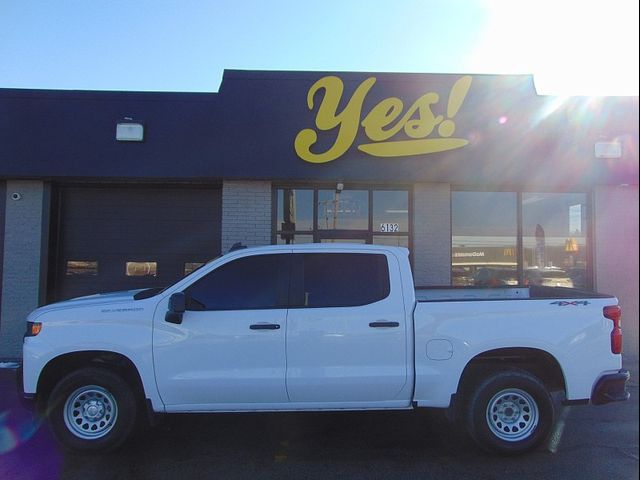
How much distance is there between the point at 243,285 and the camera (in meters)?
4.99

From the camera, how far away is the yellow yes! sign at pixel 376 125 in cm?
890

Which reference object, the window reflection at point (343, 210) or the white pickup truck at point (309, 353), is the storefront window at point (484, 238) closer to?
the window reflection at point (343, 210)

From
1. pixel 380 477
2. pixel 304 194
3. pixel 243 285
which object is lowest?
pixel 380 477

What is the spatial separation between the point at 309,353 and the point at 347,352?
347mm

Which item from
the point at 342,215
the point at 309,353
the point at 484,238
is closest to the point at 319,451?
the point at 309,353

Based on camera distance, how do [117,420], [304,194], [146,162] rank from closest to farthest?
[117,420]
[146,162]
[304,194]

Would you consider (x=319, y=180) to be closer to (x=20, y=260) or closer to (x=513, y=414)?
(x=513, y=414)

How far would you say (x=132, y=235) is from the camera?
31.7ft

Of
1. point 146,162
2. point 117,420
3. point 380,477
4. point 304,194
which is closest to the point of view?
point 380,477

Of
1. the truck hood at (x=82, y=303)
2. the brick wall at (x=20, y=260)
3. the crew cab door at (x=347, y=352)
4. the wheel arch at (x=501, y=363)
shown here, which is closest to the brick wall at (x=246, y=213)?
the brick wall at (x=20, y=260)

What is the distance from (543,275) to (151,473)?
7949mm

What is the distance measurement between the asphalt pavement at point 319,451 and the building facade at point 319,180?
3.92 m

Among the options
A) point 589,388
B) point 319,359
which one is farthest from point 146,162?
point 589,388

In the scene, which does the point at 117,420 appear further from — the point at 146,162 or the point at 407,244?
the point at 407,244
